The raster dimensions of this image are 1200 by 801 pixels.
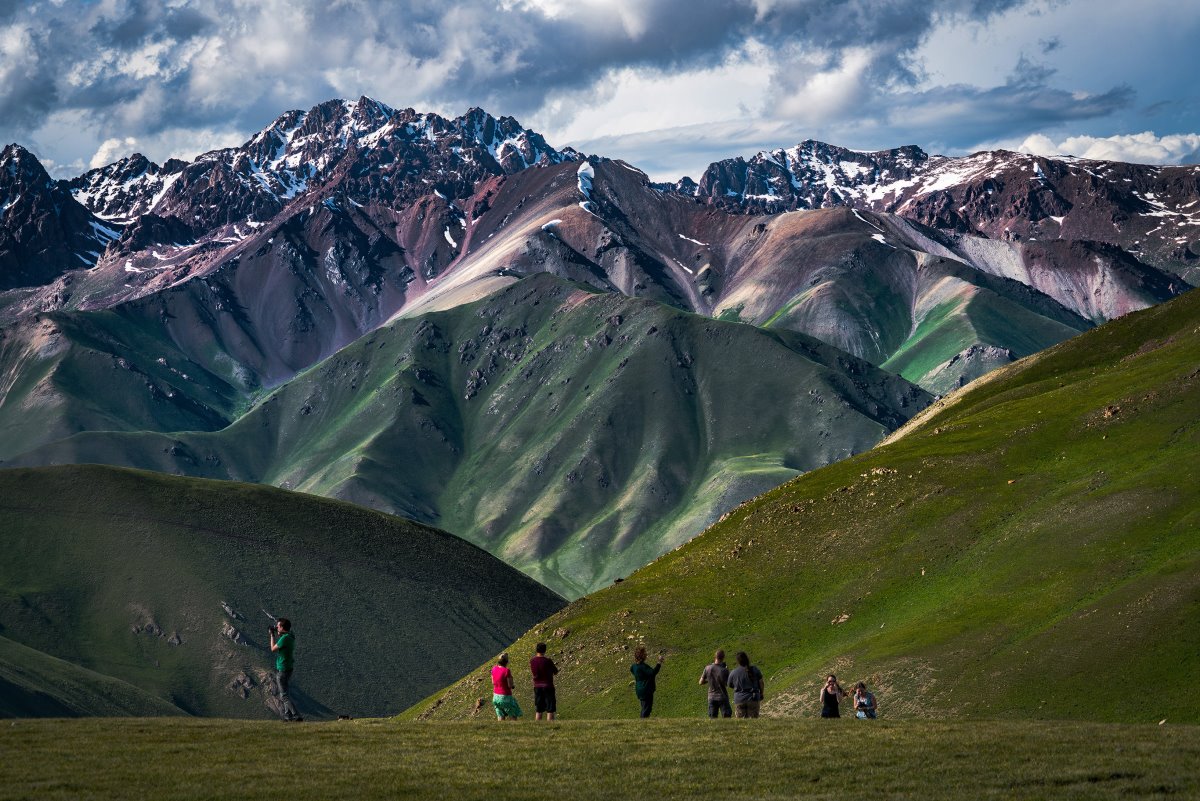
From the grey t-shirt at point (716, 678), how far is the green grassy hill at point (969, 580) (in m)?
17.3

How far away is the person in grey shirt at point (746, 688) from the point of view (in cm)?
5619

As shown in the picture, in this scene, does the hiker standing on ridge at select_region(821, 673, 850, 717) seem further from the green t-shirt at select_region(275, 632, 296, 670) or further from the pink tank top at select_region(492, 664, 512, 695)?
the green t-shirt at select_region(275, 632, 296, 670)

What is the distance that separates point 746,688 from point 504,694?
9811 millimetres

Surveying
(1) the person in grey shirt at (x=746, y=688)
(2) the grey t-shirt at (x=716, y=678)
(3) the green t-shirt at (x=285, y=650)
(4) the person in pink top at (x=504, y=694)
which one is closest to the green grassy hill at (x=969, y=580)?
(1) the person in grey shirt at (x=746, y=688)

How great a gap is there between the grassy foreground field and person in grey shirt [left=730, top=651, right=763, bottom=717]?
409 centimetres

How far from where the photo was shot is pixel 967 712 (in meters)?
68.6

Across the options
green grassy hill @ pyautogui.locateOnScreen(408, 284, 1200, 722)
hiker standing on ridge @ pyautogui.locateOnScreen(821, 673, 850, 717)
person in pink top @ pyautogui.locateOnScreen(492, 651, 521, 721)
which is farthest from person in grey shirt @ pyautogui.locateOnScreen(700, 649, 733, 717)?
green grassy hill @ pyautogui.locateOnScreen(408, 284, 1200, 722)

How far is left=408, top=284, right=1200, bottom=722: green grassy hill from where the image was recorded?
2707 inches

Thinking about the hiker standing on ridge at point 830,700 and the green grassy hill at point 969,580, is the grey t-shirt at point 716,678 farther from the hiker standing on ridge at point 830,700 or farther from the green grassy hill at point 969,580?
the green grassy hill at point 969,580

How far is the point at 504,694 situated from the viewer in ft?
179

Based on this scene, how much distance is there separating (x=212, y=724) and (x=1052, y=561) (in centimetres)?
4934

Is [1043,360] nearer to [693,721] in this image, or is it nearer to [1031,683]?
[1031,683]

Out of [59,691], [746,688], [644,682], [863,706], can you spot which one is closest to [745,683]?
[746,688]

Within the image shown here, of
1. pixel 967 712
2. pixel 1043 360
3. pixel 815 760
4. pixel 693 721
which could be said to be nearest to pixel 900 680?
pixel 967 712
